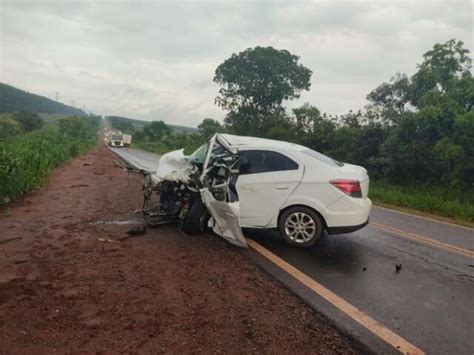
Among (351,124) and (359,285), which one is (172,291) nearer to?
(359,285)

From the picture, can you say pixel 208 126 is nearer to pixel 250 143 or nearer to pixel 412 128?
pixel 412 128

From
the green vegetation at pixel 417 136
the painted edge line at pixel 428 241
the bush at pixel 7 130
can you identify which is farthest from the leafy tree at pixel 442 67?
the bush at pixel 7 130

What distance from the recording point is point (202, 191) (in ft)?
21.3

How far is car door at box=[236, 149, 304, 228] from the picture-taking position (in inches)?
255

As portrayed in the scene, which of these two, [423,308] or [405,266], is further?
[405,266]

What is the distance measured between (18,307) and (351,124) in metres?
22.0

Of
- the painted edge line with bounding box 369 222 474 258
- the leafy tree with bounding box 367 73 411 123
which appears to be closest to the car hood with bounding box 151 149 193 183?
the painted edge line with bounding box 369 222 474 258

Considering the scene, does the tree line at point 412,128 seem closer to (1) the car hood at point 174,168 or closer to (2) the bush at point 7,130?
(1) the car hood at point 174,168

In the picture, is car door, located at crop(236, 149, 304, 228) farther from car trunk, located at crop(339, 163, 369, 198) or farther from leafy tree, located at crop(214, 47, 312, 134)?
leafy tree, located at crop(214, 47, 312, 134)

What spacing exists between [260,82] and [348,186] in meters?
39.2

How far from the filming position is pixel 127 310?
3.89 meters

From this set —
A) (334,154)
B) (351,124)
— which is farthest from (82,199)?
(351,124)

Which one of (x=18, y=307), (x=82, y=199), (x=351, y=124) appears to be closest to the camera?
(x=18, y=307)

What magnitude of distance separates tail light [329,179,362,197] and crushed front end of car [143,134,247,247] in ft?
5.29
